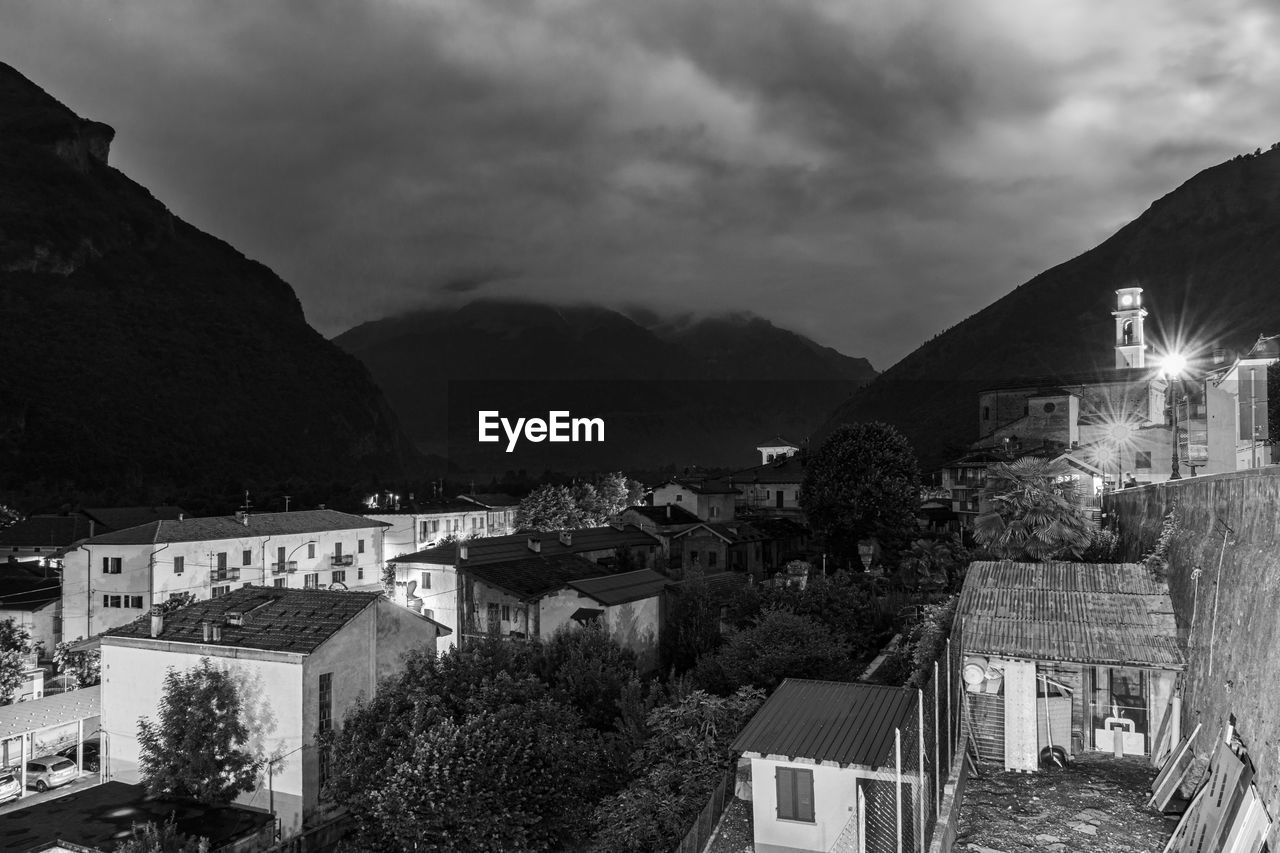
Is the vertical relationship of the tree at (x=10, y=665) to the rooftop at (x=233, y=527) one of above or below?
below

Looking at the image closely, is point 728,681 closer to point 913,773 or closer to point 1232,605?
point 913,773

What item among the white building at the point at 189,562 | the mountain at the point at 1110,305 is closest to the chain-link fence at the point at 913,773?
the white building at the point at 189,562

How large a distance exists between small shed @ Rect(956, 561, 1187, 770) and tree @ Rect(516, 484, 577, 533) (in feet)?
187

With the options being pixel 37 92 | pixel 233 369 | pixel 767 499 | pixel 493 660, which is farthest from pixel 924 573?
pixel 37 92

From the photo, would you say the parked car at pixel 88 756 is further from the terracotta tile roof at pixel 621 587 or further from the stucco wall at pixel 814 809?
the stucco wall at pixel 814 809

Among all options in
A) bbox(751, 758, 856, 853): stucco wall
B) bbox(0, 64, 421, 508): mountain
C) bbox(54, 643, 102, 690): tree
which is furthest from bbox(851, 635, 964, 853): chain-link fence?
bbox(0, 64, 421, 508): mountain

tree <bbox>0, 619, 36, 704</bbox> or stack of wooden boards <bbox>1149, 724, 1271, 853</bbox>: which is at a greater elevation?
stack of wooden boards <bbox>1149, 724, 1271, 853</bbox>

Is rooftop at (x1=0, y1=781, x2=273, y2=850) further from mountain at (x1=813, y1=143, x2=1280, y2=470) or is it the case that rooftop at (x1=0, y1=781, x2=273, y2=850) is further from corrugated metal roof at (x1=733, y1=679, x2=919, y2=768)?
mountain at (x1=813, y1=143, x2=1280, y2=470)

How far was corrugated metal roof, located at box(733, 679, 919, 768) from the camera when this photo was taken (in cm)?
1351

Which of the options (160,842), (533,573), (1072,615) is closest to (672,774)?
(1072,615)

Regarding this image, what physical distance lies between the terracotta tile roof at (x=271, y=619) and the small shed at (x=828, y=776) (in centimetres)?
1521

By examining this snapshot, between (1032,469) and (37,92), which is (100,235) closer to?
(37,92)

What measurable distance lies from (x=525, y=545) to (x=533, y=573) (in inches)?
555

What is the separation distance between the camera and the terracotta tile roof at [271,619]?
24.6 meters
